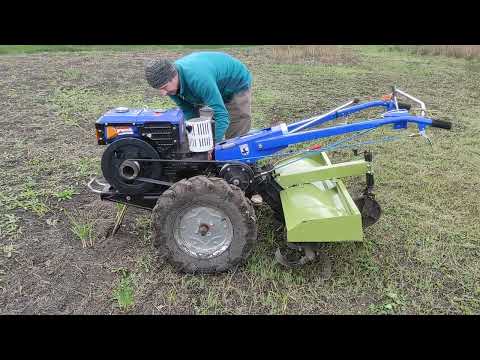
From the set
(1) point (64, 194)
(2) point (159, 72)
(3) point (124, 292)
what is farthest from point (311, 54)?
(3) point (124, 292)

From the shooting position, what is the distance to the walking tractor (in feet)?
11.3

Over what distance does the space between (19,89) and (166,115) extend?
7151 millimetres

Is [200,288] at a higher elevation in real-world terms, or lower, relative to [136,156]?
lower

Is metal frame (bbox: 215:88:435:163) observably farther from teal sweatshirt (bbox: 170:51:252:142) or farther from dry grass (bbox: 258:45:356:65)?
dry grass (bbox: 258:45:356:65)

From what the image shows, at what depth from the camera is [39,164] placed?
228 inches

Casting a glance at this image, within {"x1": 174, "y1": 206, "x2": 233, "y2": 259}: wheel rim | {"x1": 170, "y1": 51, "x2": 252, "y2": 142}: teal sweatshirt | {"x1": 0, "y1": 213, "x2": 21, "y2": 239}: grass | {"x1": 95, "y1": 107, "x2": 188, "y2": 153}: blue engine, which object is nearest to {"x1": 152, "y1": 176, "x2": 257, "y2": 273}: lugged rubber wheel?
{"x1": 174, "y1": 206, "x2": 233, "y2": 259}: wheel rim

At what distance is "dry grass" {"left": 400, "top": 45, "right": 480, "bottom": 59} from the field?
6949 mm

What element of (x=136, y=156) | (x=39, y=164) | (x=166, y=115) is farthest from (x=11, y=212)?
(x=166, y=115)

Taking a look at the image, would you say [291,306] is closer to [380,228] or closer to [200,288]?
[200,288]

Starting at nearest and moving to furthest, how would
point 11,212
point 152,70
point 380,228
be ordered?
point 152,70 < point 380,228 < point 11,212

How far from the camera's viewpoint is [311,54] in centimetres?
1399

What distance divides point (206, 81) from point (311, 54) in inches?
431

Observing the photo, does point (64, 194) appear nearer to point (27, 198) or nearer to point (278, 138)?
point (27, 198)

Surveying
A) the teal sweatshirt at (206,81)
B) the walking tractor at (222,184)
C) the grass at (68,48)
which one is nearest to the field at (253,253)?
the walking tractor at (222,184)
